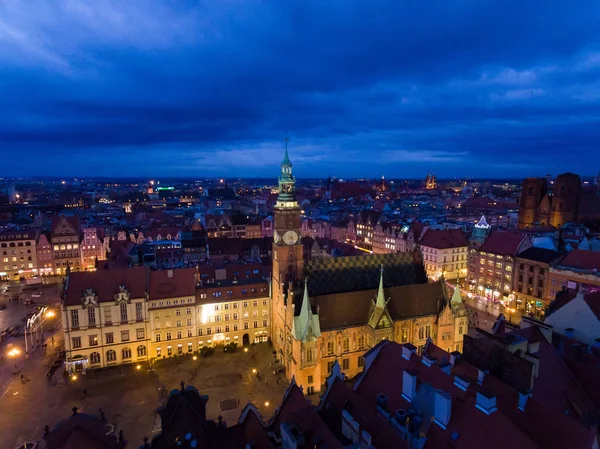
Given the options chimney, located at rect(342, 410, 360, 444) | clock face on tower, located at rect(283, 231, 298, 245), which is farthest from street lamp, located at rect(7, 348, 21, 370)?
chimney, located at rect(342, 410, 360, 444)

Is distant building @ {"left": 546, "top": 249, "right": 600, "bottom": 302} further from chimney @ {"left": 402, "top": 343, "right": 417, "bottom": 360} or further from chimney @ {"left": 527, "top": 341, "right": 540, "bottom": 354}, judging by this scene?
chimney @ {"left": 402, "top": 343, "right": 417, "bottom": 360}

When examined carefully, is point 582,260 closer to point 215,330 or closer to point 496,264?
point 496,264

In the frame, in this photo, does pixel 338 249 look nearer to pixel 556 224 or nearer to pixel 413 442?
pixel 556 224

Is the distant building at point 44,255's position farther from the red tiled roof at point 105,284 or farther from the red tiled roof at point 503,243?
the red tiled roof at point 503,243

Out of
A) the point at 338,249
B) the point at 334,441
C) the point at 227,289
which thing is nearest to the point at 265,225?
the point at 338,249

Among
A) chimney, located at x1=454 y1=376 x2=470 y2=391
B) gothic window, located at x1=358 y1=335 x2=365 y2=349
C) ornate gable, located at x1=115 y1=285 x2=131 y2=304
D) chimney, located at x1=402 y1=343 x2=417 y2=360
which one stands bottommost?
gothic window, located at x1=358 y1=335 x2=365 y2=349

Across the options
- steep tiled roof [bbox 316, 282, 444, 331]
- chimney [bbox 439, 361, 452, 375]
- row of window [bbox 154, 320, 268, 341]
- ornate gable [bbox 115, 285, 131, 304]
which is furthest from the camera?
row of window [bbox 154, 320, 268, 341]

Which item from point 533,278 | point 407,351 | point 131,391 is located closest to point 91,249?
point 131,391
